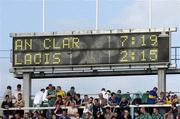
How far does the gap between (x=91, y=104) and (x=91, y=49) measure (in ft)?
10.6

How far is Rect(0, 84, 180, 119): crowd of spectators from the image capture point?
117 feet

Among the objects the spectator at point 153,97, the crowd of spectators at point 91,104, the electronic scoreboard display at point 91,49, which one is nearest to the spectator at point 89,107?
the crowd of spectators at point 91,104

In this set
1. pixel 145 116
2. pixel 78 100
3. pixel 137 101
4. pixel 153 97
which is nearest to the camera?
pixel 145 116

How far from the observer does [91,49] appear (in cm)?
3888

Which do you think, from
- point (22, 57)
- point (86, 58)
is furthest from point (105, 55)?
point (22, 57)

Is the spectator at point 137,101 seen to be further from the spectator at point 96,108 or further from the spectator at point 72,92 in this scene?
the spectator at point 72,92

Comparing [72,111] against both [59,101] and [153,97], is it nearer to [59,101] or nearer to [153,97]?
[59,101]

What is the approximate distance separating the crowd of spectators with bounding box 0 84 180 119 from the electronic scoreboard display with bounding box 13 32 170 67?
148 cm

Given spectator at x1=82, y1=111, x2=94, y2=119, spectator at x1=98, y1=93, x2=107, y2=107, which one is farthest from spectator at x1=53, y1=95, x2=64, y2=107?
spectator at x1=98, y1=93, x2=107, y2=107

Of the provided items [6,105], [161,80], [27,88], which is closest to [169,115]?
[161,80]

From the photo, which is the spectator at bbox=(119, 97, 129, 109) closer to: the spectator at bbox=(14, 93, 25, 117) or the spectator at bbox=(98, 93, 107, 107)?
the spectator at bbox=(98, 93, 107, 107)

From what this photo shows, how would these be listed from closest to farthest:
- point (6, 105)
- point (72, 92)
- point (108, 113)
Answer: point (108, 113)
point (72, 92)
point (6, 105)

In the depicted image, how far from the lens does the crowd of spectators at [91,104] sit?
35750 mm

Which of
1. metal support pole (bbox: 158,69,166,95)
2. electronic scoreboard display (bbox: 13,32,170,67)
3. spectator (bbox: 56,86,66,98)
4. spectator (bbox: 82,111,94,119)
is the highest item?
electronic scoreboard display (bbox: 13,32,170,67)
